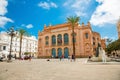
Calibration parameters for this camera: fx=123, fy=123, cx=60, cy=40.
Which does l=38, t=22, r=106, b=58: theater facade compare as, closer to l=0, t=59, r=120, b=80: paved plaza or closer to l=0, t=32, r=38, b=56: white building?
l=0, t=32, r=38, b=56: white building

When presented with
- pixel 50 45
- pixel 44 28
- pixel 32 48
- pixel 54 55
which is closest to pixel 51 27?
pixel 44 28

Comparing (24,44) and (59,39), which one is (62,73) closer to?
(59,39)

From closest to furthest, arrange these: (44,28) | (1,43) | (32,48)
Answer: (1,43) < (44,28) < (32,48)

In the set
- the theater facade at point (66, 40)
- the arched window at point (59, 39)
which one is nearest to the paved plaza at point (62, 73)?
the theater facade at point (66, 40)

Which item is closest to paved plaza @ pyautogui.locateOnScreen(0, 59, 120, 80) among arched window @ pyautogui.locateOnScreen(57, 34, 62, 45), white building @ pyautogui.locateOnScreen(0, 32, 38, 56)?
arched window @ pyautogui.locateOnScreen(57, 34, 62, 45)

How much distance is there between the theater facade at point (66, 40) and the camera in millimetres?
49812

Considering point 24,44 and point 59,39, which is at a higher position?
point 59,39

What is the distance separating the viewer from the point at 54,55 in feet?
188

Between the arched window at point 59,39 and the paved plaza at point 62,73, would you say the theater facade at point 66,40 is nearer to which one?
the arched window at point 59,39

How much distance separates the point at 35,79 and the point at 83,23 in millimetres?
47486

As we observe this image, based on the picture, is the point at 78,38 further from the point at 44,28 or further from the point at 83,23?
the point at 44,28

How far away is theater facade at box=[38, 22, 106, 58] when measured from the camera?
163 feet

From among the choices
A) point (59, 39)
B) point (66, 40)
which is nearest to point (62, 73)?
point (66, 40)

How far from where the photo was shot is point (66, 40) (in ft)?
181
